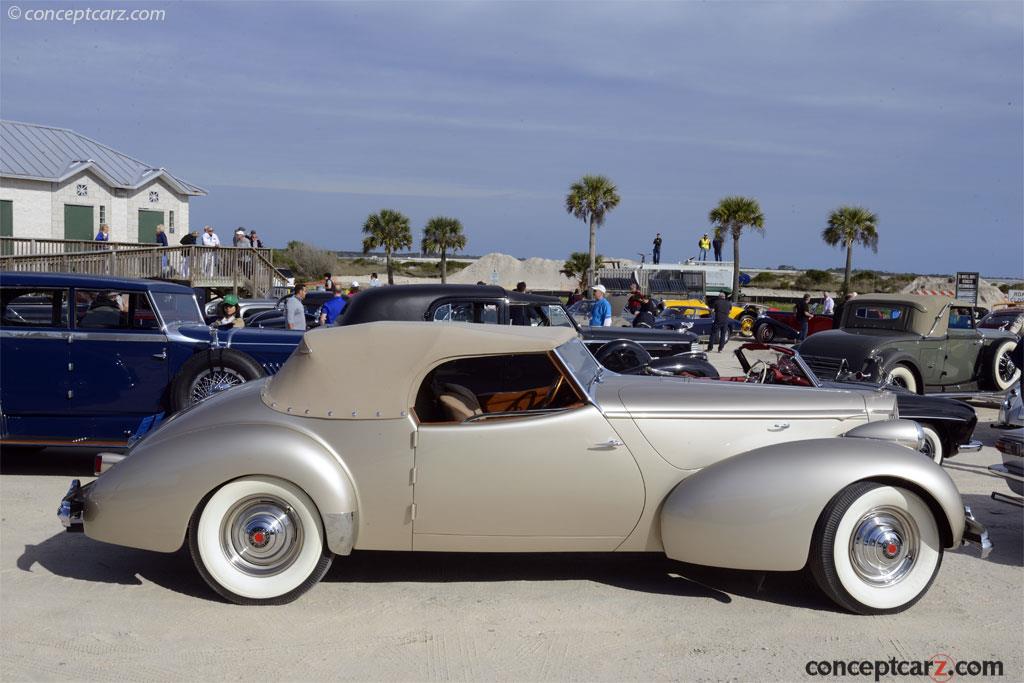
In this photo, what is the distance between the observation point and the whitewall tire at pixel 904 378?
12.4m

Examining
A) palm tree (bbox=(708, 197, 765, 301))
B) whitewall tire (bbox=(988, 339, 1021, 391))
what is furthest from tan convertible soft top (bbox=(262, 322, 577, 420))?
palm tree (bbox=(708, 197, 765, 301))

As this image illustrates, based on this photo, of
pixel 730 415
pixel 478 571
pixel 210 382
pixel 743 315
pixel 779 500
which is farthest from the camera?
pixel 743 315

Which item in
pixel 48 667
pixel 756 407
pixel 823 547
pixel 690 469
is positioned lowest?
pixel 48 667

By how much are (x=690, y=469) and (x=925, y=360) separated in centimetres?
906

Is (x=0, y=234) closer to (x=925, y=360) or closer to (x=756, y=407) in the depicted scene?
(x=925, y=360)

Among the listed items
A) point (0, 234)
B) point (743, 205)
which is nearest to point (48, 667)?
point (0, 234)

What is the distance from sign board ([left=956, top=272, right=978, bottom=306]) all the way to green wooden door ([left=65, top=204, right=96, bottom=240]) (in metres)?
25.4

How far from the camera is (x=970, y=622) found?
4562mm

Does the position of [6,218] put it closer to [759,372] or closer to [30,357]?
[30,357]

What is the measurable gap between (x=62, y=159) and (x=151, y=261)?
391 inches

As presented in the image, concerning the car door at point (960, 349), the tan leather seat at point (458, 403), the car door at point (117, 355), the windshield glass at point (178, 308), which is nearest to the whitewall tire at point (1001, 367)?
the car door at point (960, 349)

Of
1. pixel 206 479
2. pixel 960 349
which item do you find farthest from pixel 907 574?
pixel 960 349

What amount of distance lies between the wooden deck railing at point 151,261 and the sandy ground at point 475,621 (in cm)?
1758

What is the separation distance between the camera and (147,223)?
3216cm
